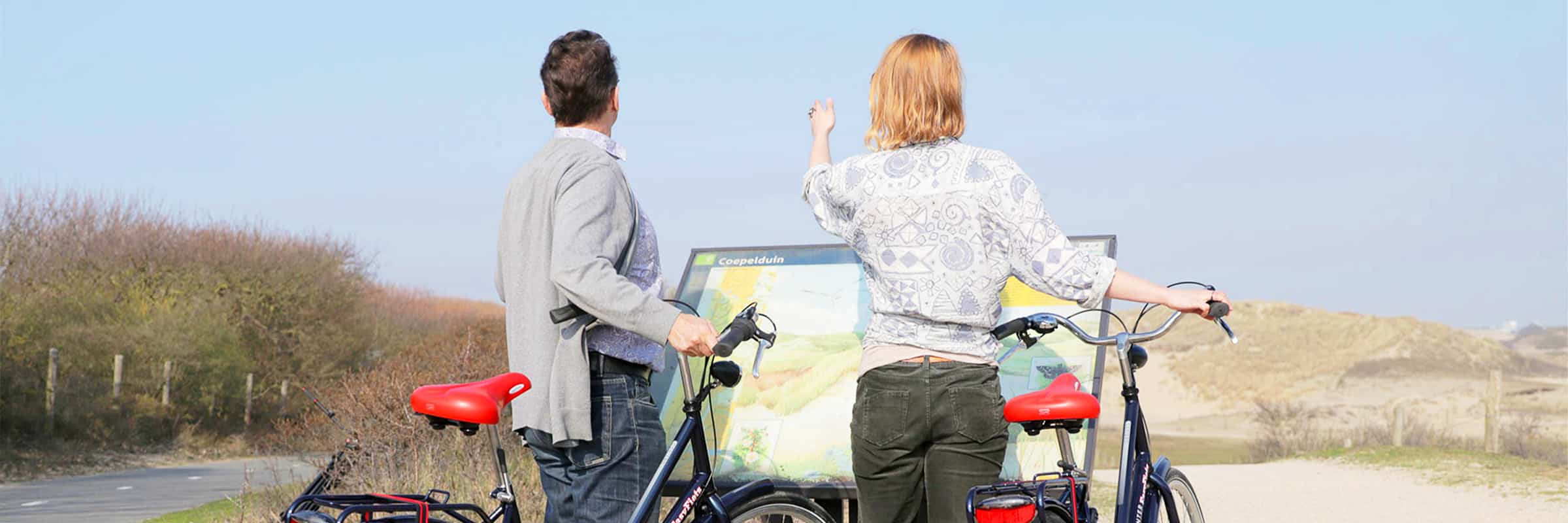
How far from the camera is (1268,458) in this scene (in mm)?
22953

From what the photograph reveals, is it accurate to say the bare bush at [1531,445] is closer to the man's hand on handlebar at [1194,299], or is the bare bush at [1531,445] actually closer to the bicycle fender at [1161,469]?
the bicycle fender at [1161,469]

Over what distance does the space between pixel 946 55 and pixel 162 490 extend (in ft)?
40.0

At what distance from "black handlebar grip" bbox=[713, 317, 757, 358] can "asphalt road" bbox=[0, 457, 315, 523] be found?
232 inches

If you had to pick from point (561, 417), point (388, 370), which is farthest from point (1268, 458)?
point (561, 417)

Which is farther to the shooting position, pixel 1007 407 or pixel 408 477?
pixel 408 477

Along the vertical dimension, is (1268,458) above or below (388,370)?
below

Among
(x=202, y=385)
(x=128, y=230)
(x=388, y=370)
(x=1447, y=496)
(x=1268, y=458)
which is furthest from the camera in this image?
(x=128, y=230)

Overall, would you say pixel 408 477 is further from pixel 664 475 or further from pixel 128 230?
pixel 128 230

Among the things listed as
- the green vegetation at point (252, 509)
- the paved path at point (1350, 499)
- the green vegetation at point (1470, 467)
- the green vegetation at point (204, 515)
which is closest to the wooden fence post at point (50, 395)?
the green vegetation at point (204, 515)

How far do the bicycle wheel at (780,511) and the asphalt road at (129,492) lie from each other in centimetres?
516

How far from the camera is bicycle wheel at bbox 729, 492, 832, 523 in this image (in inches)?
174

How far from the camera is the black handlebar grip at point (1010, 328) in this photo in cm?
387

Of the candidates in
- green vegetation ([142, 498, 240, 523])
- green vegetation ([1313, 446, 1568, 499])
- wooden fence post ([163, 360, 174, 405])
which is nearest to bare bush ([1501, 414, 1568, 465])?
green vegetation ([1313, 446, 1568, 499])

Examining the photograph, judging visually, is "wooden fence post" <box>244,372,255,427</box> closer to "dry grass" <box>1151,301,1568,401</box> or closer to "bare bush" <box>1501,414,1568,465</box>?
"bare bush" <box>1501,414,1568,465</box>
